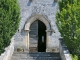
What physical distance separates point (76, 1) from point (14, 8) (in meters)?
2.97

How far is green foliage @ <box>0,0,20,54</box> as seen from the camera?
12609 millimetres

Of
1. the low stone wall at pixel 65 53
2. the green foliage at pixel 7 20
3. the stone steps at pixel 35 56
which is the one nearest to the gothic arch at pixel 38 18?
the low stone wall at pixel 65 53

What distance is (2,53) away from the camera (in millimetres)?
12578

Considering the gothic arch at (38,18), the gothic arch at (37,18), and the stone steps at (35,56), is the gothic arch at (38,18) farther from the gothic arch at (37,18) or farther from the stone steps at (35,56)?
the stone steps at (35,56)

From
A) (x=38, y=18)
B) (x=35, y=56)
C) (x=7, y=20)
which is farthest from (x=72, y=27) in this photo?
(x=38, y=18)

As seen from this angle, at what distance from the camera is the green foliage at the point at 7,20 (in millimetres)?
12609

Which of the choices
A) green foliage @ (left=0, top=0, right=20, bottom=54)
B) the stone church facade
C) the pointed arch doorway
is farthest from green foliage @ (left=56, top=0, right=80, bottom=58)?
the pointed arch doorway

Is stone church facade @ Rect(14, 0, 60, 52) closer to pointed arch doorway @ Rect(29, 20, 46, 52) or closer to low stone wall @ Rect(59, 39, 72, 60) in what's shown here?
pointed arch doorway @ Rect(29, 20, 46, 52)

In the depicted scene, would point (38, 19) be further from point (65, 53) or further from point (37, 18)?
point (65, 53)

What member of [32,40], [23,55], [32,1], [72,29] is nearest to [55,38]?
[32,40]

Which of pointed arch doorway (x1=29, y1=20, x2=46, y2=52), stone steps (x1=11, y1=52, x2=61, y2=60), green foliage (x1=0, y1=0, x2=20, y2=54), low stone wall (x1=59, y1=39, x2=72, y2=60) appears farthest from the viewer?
pointed arch doorway (x1=29, y1=20, x2=46, y2=52)

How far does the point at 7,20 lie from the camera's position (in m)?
12.7

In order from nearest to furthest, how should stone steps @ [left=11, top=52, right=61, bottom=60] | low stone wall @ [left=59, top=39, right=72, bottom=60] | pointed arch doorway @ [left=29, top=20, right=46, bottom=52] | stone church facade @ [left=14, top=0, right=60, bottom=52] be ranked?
low stone wall @ [left=59, top=39, right=72, bottom=60] < stone steps @ [left=11, top=52, right=61, bottom=60] < stone church facade @ [left=14, top=0, right=60, bottom=52] < pointed arch doorway @ [left=29, top=20, right=46, bottom=52]

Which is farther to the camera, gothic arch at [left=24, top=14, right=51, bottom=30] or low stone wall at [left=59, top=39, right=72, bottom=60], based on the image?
gothic arch at [left=24, top=14, right=51, bottom=30]
